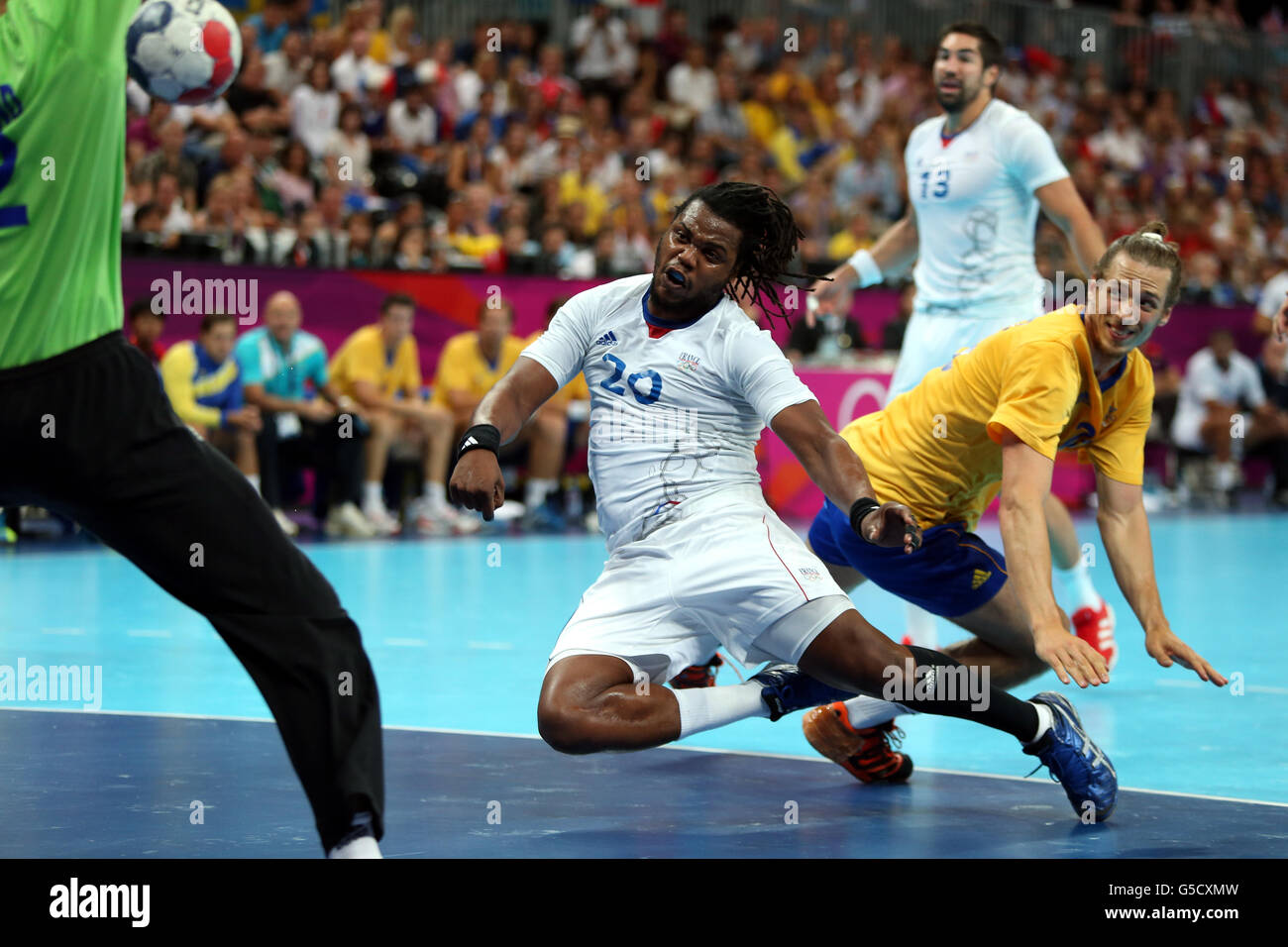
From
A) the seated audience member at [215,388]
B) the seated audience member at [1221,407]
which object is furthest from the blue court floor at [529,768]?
the seated audience member at [1221,407]

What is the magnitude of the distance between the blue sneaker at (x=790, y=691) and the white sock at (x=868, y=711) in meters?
0.26

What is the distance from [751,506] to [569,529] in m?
8.88

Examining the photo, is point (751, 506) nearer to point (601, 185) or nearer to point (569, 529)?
point (569, 529)

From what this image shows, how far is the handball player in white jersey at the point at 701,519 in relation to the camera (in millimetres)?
4539

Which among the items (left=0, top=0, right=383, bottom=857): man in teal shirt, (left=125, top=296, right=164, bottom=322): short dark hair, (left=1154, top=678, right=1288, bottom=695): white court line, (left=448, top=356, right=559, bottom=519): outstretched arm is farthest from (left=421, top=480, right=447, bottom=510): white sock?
(left=0, top=0, right=383, bottom=857): man in teal shirt

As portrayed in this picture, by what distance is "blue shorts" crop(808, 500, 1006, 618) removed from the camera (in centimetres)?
523

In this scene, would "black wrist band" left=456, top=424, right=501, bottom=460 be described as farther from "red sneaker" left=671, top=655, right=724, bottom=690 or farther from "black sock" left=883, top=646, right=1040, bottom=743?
"red sneaker" left=671, top=655, right=724, bottom=690

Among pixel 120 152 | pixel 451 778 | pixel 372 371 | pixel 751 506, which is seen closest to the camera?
pixel 120 152

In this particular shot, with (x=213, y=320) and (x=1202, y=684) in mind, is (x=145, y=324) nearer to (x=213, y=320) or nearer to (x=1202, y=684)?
(x=213, y=320)

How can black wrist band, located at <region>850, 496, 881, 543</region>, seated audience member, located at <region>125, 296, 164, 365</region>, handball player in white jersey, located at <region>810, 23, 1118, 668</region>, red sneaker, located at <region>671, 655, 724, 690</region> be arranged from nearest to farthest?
black wrist band, located at <region>850, 496, 881, 543</region> → red sneaker, located at <region>671, 655, 724, 690</region> → handball player in white jersey, located at <region>810, 23, 1118, 668</region> → seated audience member, located at <region>125, 296, 164, 365</region>

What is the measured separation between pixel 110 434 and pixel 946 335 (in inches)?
187

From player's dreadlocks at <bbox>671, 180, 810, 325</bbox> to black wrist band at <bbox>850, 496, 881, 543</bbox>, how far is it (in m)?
0.84

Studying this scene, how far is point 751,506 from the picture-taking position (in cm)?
486
